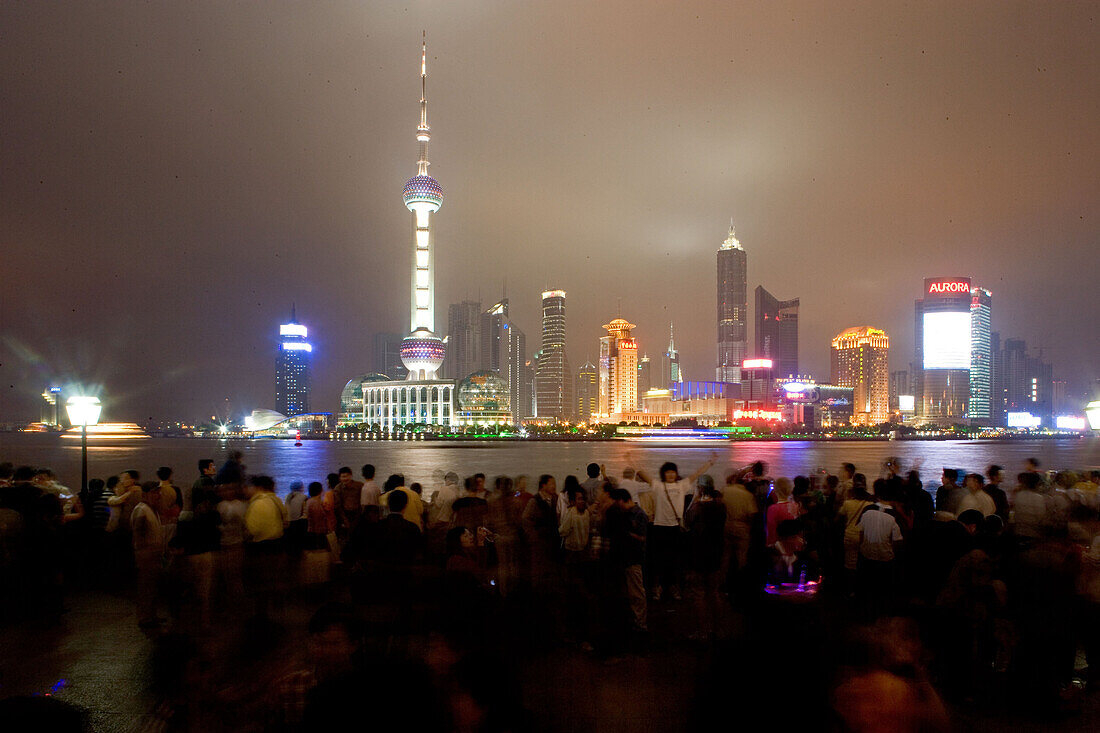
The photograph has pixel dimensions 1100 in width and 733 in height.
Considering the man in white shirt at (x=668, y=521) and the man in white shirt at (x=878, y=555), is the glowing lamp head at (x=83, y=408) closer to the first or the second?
the man in white shirt at (x=668, y=521)

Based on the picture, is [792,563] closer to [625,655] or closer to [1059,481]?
[625,655]

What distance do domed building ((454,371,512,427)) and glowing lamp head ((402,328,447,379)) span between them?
36.0 ft

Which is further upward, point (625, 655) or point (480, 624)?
point (480, 624)

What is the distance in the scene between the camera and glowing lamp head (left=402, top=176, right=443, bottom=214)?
570 ft

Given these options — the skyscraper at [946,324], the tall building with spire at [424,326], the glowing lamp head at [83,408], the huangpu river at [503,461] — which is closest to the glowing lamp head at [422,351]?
the tall building with spire at [424,326]

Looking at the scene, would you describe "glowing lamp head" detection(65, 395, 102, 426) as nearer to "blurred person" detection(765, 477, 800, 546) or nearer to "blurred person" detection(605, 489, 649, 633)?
"blurred person" detection(605, 489, 649, 633)

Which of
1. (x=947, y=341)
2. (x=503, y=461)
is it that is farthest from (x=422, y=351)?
(x=947, y=341)

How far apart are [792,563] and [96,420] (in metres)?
14.2

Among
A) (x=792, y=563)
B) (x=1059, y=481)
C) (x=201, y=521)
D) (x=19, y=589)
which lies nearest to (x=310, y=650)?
(x=201, y=521)

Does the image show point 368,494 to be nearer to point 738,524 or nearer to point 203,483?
point 203,483

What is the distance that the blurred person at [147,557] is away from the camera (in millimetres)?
7621

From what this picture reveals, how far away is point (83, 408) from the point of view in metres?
14.3

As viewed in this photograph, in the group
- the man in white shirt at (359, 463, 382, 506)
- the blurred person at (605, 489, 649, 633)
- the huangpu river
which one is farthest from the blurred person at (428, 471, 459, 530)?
the huangpu river

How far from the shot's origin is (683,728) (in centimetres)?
531
